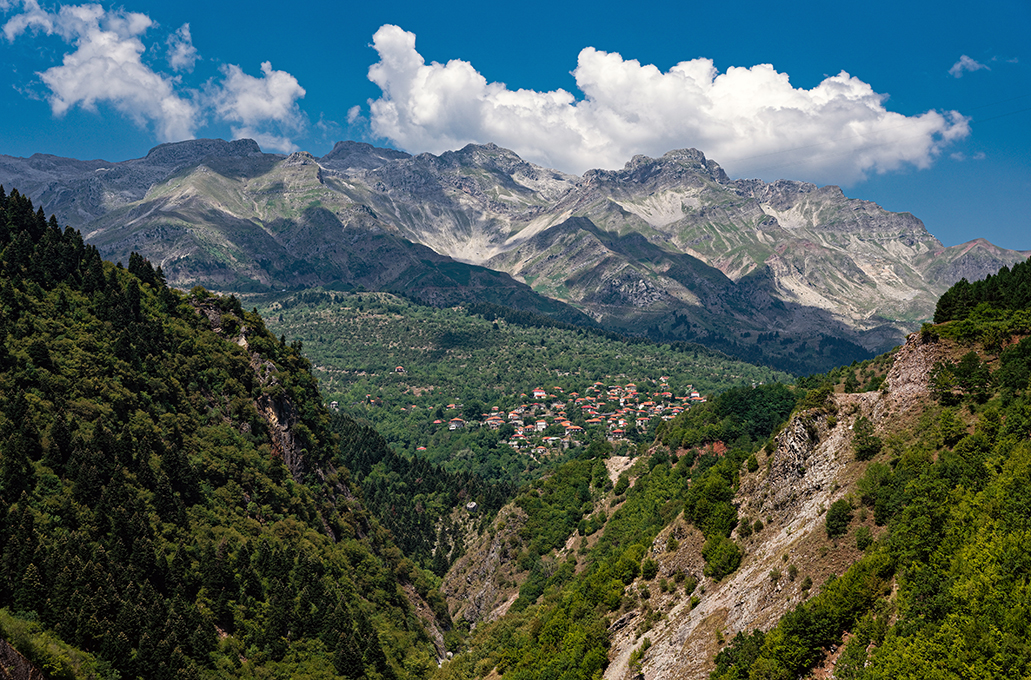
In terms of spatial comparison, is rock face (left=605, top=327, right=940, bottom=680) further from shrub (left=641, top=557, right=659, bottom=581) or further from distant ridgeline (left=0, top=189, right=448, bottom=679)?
distant ridgeline (left=0, top=189, right=448, bottom=679)

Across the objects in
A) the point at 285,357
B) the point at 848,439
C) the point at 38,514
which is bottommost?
the point at 38,514

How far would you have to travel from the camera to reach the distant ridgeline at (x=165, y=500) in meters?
49.8

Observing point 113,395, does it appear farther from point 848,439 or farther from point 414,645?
point 848,439

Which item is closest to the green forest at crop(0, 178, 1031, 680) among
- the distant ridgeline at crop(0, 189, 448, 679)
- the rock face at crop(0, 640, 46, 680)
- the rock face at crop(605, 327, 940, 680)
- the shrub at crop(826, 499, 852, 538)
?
the shrub at crop(826, 499, 852, 538)

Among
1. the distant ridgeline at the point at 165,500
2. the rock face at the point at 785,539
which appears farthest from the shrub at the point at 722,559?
the distant ridgeline at the point at 165,500

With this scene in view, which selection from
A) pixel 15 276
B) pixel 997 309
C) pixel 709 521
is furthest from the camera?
pixel 15 276

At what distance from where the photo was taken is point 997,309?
154ft

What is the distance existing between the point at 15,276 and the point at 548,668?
259ft

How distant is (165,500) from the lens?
64.8 m

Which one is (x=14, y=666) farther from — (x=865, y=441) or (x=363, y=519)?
(x=363, y=519)

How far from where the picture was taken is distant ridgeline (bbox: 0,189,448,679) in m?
49.8

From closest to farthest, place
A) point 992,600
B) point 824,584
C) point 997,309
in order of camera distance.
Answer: point 992,600 → point 824,584 → point 997,309

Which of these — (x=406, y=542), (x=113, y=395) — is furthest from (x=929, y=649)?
(x=406, y=542)

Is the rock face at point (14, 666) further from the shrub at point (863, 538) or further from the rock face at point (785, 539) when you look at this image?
the shrub at point (863, 538)
